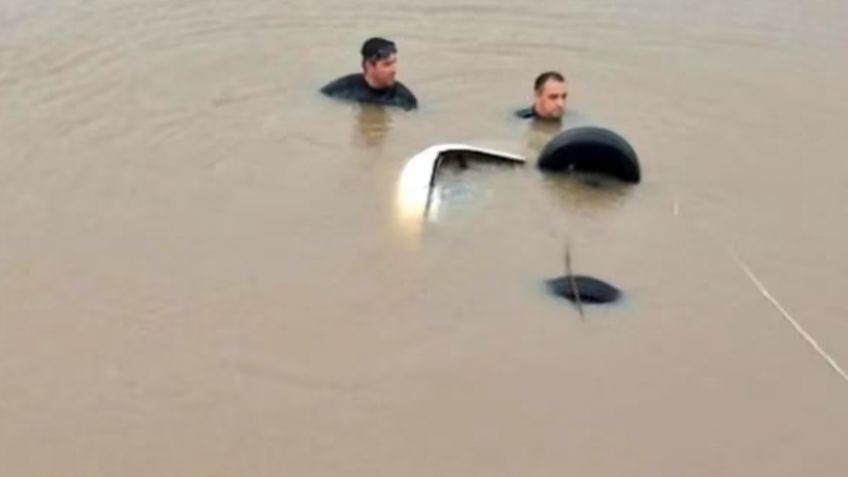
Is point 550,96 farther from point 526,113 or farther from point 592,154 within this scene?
point 592,154

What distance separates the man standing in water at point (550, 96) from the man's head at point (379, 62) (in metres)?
0.92

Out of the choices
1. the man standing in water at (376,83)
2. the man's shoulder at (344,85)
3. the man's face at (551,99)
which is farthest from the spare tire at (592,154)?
the man's shoulder at (344,85)

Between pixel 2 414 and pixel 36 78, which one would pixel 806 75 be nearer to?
pixel 36 78

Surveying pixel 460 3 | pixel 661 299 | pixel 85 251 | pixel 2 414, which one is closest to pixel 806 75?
pixel 460 3

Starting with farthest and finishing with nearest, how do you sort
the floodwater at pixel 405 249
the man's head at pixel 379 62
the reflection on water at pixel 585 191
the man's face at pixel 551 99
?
1. the man's head at pixel 379 62
2. the man's face at pixel 551 99
3. the reflection on water at pixel 585 191
4. the floodwater at pixel 405 249

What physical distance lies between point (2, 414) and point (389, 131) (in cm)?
404

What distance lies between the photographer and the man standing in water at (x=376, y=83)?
10.9 m

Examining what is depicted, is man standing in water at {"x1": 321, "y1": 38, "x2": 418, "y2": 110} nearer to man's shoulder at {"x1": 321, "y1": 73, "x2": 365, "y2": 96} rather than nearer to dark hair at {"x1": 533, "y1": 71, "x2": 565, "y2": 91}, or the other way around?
man's shoulder at {"x1": 321, "y1": 73, "x2": 365, "y2": 96}

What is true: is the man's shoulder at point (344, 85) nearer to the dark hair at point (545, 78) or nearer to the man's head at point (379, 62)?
the man's head at point (379, 62)

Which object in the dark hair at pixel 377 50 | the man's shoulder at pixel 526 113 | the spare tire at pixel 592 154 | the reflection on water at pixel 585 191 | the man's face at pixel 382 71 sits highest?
the dark hair at pixel 377 50

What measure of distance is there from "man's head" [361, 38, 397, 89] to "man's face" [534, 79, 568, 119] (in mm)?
936

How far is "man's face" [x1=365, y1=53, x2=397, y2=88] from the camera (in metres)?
11.0

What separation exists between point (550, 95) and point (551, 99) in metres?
0.03

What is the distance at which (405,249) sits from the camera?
9117mm
